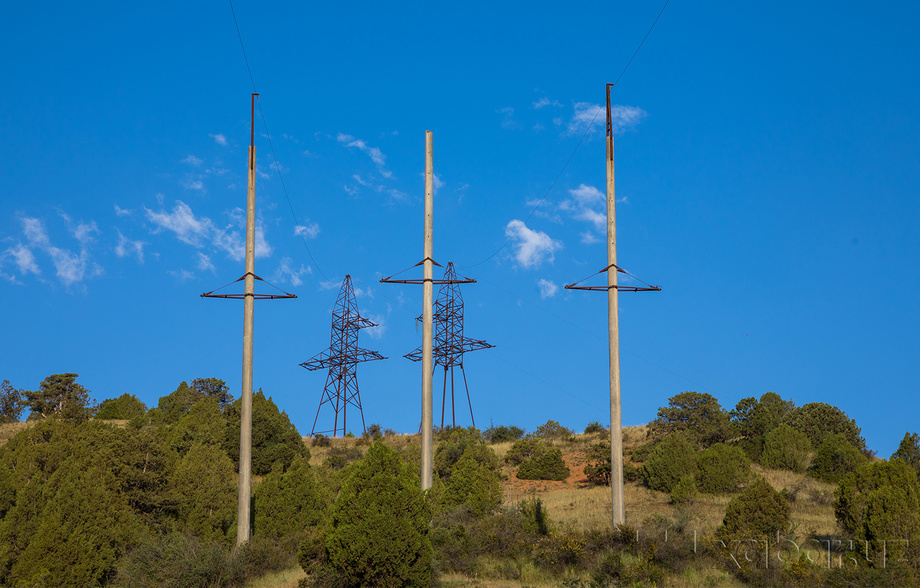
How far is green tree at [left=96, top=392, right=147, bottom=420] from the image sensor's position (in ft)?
223

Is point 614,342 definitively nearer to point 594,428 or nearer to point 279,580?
point 279,580

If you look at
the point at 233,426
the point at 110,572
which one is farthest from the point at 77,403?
the point at 110,572

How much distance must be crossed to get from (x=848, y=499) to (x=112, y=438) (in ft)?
94.3

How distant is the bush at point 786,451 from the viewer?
42.2m

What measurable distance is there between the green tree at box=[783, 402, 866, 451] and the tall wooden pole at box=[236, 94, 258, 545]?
125 feet

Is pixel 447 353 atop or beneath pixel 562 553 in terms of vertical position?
atop

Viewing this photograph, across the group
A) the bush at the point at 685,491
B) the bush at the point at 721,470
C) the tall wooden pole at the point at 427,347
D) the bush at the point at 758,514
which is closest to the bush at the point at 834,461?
the bush at the point at 721,470

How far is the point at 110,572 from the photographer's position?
24.5 meters

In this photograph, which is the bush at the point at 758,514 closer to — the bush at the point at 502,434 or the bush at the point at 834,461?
the bush at the point at 834,461

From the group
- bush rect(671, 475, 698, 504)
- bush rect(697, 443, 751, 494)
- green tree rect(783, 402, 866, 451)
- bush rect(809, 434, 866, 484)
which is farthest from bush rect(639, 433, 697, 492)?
green tree rect(783, 402, 866, 451)

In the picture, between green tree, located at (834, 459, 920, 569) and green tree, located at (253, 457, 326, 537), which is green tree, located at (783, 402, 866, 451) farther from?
green tree, located at (253, 457, 326, 537)

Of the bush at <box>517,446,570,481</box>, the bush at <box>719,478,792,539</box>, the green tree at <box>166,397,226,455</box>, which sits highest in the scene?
the green tree at <box>166,397,226,455</box>

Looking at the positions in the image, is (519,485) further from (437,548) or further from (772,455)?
(437,548)

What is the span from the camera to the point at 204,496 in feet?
104
